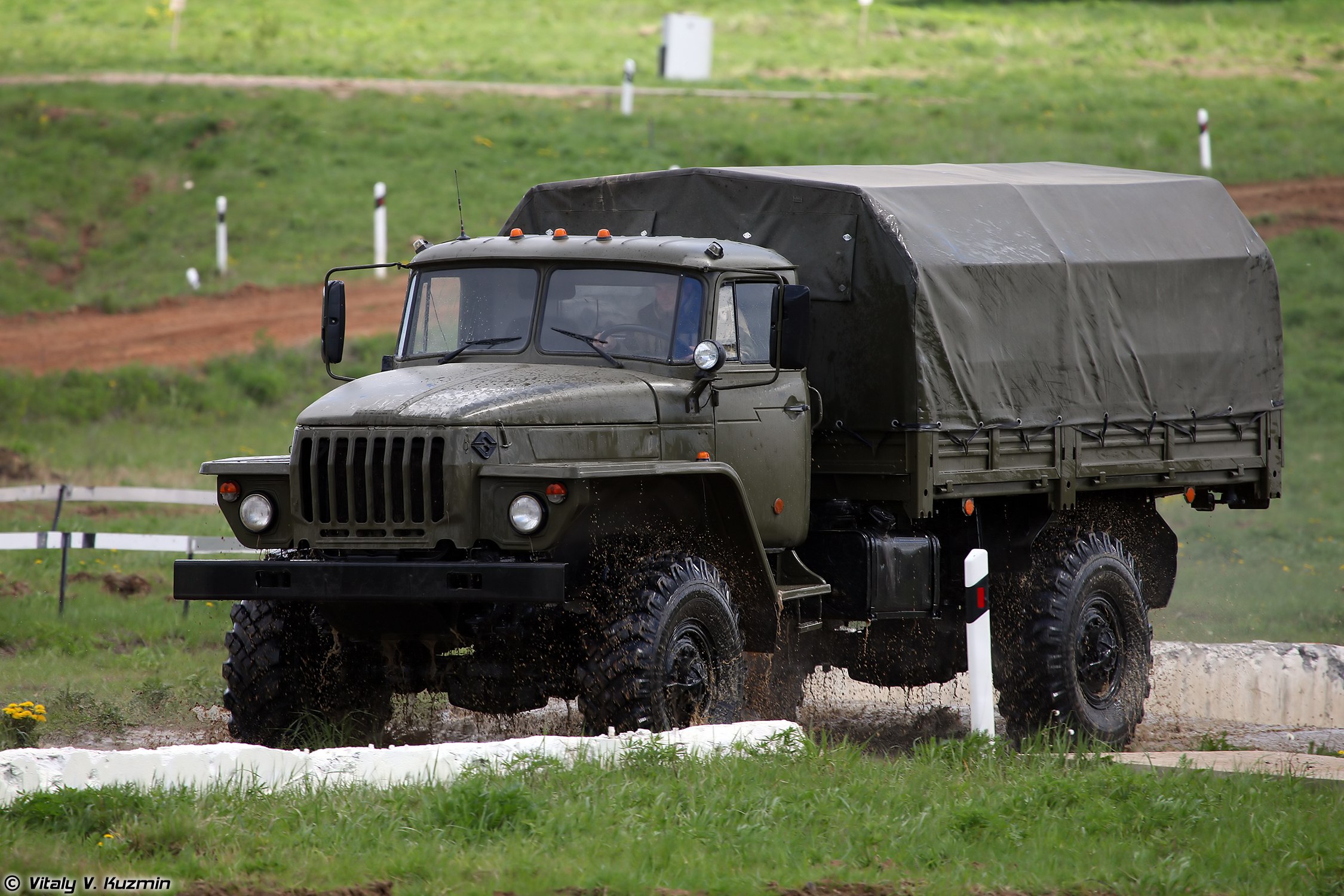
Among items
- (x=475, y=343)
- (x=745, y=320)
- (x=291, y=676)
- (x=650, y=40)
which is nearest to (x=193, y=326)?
(x=475, y=343)

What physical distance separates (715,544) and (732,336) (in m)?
1.09

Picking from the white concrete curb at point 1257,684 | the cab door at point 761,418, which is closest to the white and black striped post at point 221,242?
the white concrete curb at point 1257,684

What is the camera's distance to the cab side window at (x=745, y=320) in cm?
889

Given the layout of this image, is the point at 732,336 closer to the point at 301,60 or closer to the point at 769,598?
the point at 769,598

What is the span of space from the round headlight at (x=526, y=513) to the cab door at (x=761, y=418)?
139 cm

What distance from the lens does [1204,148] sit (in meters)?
26.0

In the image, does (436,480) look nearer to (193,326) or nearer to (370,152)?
(193,326)

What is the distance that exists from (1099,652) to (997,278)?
7.86 ft

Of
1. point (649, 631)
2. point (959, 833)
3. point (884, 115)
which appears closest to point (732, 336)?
point (649, 631)

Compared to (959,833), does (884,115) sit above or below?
above

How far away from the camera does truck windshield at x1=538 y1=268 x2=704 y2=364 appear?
8.77 meters

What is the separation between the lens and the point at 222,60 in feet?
109

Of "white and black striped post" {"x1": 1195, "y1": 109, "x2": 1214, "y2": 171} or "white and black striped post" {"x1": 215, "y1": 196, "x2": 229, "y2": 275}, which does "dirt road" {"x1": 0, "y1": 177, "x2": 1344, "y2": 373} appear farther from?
"white and black striped post" {"x1": 1195, "y1": 109, "x2": 1214, "y2": 171}

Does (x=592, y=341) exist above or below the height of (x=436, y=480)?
above
